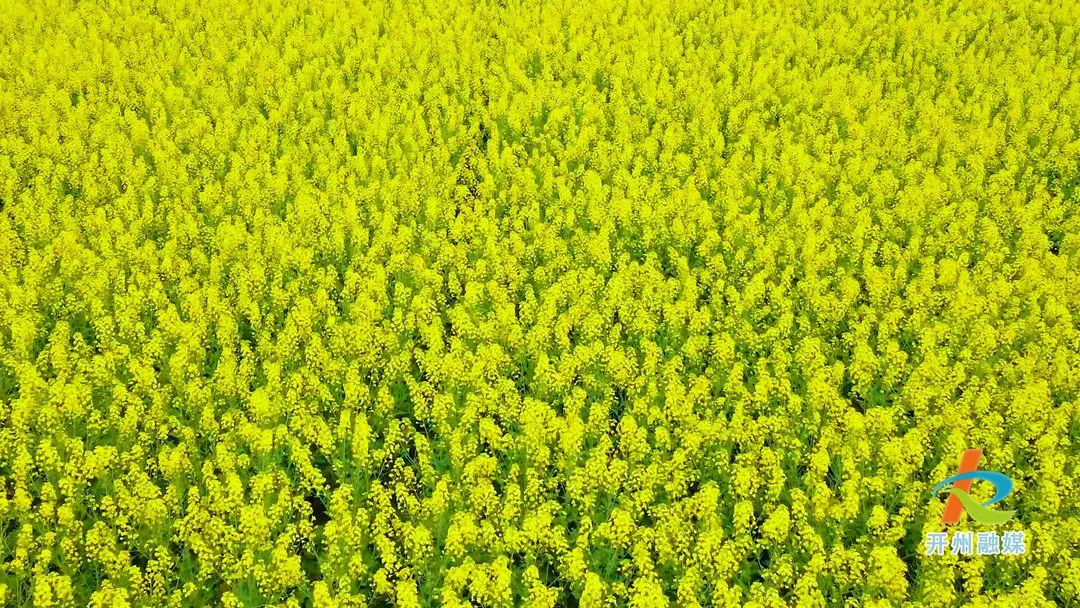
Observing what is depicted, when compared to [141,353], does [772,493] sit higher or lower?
lower

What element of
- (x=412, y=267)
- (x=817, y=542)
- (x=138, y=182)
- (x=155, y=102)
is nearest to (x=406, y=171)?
(x=412, y=267)

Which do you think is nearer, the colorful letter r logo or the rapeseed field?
the rapeseed field

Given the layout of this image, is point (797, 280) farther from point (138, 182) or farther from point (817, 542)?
point (138, 182)

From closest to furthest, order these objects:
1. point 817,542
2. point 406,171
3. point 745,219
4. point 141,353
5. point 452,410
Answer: point 817,542 → point 452,410 → point 141,353 → point 745,219 → point 406,171

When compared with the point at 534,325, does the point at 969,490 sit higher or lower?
lower

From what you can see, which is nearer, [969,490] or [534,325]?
[969,490]

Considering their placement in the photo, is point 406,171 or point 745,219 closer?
point 745,219

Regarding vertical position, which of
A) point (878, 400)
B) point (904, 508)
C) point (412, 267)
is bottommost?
point (904, 508)

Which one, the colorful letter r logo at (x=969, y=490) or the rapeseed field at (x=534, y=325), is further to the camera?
the colorful letter r logo at (x=969, y=490)
